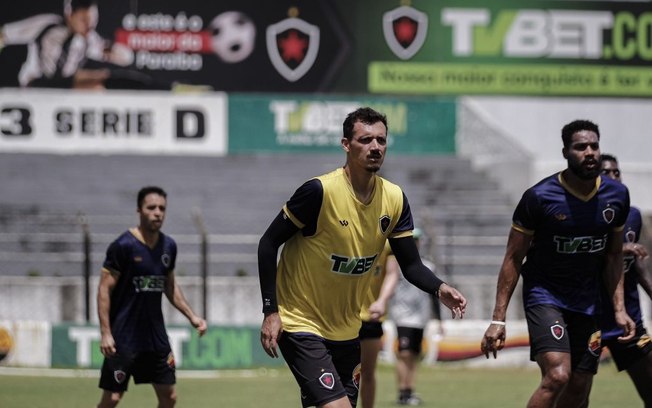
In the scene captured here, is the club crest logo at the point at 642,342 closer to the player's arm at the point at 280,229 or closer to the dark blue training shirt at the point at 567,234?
the dark blue training shirt at the point at 567,234

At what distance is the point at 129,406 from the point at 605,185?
700 centimetres

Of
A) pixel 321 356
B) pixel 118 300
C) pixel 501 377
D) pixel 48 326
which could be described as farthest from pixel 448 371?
pixel 321 356

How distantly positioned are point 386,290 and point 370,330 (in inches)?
42.9

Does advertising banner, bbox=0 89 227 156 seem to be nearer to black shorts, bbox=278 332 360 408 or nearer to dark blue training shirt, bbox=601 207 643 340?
dark blue training shirt, bbox=601 207 643 340

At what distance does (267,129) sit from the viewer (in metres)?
31.4

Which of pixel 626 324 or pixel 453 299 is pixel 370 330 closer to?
pixel 626 324

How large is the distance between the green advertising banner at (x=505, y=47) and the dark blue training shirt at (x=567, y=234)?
75.2 ft

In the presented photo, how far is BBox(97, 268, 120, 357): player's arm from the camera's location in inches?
410

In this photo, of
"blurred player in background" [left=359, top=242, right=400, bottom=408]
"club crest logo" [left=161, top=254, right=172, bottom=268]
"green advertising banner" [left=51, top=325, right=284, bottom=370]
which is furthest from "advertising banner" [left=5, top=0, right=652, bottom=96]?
"club crest logo" [left=161, top=254, right=172, bottom=268]

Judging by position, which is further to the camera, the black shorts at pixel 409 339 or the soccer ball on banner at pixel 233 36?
the soccer ball on banner at pixel 233 36

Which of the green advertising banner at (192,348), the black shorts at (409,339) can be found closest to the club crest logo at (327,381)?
the black shorts at (409,339)

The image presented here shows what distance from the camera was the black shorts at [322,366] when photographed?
779cm

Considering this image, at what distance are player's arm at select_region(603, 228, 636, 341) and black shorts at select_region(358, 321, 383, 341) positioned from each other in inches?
113

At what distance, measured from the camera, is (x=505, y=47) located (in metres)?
32.7
